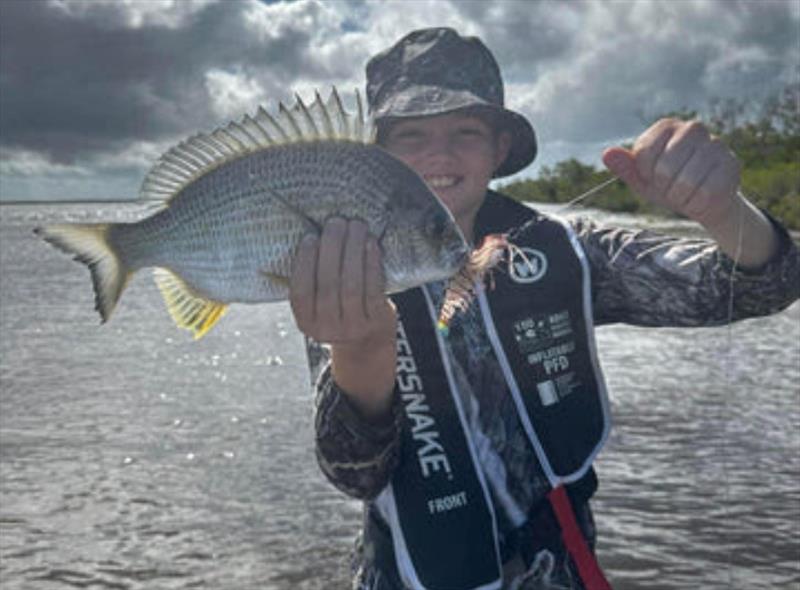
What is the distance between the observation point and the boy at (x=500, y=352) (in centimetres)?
339

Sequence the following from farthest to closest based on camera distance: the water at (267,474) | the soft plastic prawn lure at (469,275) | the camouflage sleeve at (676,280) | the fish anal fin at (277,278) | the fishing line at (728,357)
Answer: the water at (267,474)
the camouflage sleeve at (676,280)
the fishing line at (728,357)
the soft plastic prawn lure at (469,275)
the fish anal fin at (277,278)

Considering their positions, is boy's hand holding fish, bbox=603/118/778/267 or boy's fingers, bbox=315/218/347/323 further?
boy's hand holding fish, bbox=603/118/778/267

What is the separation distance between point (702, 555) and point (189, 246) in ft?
22.6

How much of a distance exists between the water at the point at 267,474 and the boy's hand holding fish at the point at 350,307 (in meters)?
0.76

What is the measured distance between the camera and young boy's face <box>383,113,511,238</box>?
4066 mm

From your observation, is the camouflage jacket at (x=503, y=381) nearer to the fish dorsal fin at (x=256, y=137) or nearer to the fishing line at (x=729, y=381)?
the fishing line at (x=729, y=381)

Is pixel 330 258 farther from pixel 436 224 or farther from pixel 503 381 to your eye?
pixel 503 381

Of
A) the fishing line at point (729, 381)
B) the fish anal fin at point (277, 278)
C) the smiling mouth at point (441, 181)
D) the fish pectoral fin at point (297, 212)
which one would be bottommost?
the fishing line at point (729, 381)

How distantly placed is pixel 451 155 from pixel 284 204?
4.35 ft

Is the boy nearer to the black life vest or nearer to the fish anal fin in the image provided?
the black life vest

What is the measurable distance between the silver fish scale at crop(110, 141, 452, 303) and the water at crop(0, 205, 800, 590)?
0.42 meters

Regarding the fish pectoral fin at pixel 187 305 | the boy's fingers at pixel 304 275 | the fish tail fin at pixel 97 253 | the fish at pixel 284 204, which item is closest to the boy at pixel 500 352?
the boy's fingers at pixel 304 275

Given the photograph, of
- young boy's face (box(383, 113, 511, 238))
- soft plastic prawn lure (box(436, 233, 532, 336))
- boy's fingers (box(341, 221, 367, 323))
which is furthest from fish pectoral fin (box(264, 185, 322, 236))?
young boy's face (box(383, 113, 511, 238))

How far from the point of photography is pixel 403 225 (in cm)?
296
